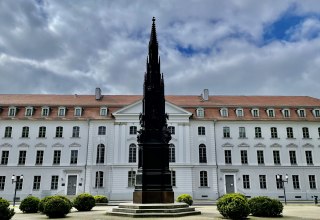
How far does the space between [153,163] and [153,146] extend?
90 centimetres

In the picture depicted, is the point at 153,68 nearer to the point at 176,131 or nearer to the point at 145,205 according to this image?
the point at 145,205

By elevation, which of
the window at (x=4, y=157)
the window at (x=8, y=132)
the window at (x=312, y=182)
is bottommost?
the window at (x=312, y=182)

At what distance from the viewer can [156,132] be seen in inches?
653

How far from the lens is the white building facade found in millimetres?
37000

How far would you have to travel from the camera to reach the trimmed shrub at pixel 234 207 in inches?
514

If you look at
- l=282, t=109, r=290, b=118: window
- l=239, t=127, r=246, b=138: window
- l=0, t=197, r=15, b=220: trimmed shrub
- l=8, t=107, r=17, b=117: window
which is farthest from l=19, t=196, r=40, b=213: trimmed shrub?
l=282, t=109, r=290, b=118: window

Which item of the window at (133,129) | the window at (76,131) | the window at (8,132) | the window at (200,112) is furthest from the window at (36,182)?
the window at (200,112)

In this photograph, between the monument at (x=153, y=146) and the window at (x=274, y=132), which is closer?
the monument at (x=153, y=146)

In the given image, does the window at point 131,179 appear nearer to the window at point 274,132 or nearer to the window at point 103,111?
the window at point 103,111

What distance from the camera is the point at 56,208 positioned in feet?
48.6

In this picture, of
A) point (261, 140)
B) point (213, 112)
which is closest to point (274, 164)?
point (261, 140)

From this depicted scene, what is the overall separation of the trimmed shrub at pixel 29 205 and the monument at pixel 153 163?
6.08 meters

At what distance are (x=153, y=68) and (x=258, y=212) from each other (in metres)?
9.67

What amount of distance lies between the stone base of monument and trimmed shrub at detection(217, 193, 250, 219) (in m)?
2.04
